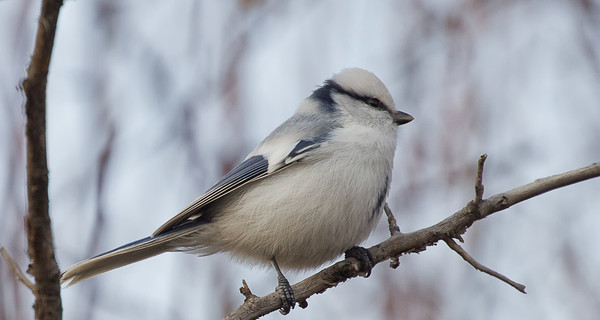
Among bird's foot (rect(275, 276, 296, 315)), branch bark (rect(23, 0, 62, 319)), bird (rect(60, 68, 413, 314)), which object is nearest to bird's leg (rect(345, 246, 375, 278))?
bird (rect(60, 68, 413, 314))

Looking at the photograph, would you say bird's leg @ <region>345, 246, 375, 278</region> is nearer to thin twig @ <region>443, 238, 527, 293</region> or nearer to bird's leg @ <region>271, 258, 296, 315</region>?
bird's leg @ <region>271, 258, 296, 315</region>

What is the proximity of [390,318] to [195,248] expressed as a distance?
58.9 inches

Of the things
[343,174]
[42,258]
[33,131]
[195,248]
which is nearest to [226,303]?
[195,248]

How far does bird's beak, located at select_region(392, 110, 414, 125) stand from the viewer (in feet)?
11.3

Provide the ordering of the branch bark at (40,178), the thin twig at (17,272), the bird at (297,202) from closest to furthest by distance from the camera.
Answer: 1. the branch bark at (40,178)
2. the thin twig at (17,272)
3. the bird at (297,202)

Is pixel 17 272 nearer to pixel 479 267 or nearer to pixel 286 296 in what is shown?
pixel 286 296

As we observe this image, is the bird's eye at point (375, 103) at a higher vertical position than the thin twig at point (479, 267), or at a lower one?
higher

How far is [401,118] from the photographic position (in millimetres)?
3451

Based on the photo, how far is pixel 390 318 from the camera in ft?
13.3

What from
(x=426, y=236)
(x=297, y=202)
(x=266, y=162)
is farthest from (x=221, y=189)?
(x=426, y=236)

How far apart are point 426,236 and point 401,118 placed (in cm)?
105

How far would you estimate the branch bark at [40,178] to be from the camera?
1.45m

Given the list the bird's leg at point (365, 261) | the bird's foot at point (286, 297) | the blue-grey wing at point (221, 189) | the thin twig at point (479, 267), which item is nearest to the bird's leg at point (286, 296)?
the bird's foot at point (286, 297)

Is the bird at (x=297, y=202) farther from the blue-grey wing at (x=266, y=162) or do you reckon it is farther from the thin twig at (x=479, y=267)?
the thin twig at (x=479, y=267)
